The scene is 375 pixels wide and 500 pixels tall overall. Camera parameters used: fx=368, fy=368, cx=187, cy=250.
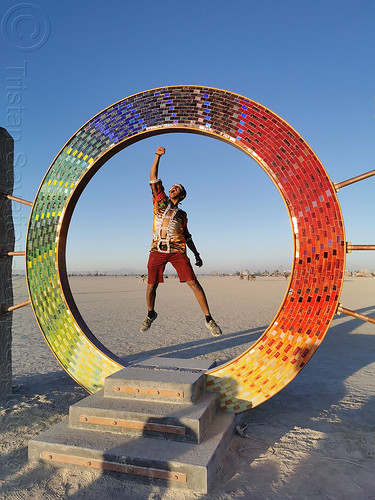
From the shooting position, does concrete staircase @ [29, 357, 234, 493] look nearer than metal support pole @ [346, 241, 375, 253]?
Yes

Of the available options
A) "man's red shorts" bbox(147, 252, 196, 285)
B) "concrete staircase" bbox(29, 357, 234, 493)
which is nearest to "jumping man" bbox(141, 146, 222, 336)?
"man's red shorts" bbox(147, 252, 196, 285)

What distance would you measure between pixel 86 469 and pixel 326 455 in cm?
267

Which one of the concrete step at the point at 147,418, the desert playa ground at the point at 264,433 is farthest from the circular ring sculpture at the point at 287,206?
the desert playa ground at the point at 264,433

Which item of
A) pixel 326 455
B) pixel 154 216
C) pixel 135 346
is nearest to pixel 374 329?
pixel 135 346

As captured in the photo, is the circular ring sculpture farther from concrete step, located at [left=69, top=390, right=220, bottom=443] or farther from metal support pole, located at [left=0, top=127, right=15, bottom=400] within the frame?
metal support pole, located at [left=0, top=127, right=15, bottom=400]

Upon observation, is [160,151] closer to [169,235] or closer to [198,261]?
[169,235]

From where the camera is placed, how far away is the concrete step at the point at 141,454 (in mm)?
3525

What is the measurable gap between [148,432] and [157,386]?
544 millimetres

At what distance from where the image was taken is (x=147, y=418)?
13.4 feet

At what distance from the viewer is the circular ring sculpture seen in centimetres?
430

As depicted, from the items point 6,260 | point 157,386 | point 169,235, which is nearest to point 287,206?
point 169,235

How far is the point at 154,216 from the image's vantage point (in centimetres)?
521

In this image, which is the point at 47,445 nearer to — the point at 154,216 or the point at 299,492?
the point at 299,492

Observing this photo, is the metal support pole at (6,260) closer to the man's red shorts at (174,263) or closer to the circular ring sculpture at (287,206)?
the circular ring sculpture at (287,206)
